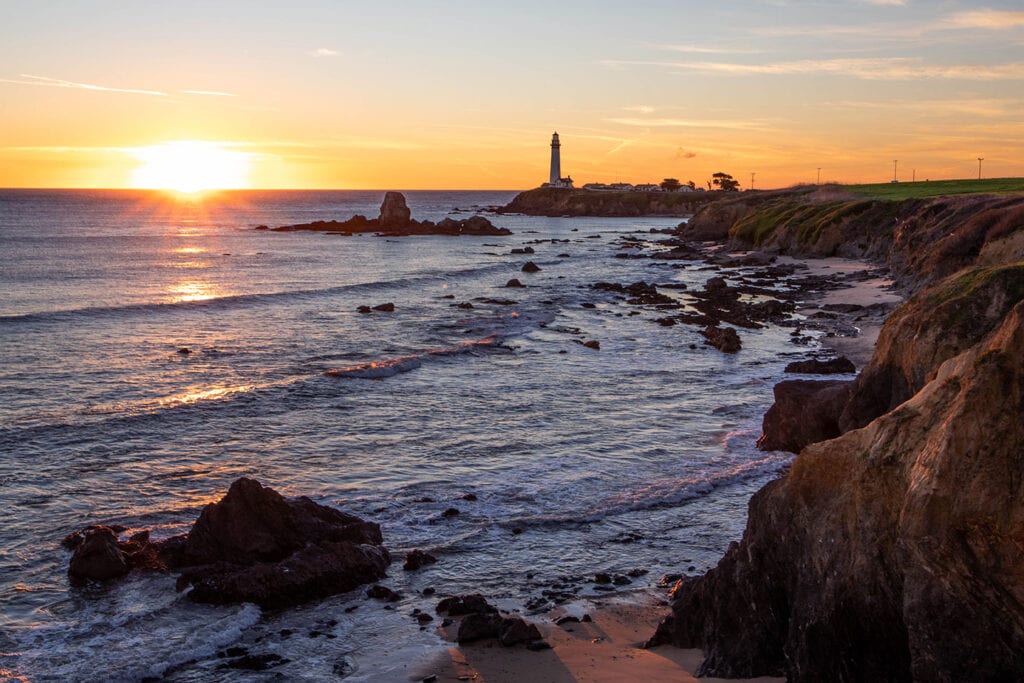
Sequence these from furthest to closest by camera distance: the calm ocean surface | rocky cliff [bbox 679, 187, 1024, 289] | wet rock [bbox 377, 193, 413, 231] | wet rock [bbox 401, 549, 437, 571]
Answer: wet rock [bbox 377, 193, 413, 231] < rocky cliff [bbox 679, 187, 1024, 289] < wet rock [bbox 401, 549, 437, 571] < the calm ocean surface

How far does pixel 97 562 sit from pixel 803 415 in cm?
1450

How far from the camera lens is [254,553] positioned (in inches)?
589

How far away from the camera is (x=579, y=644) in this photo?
40.5 ft

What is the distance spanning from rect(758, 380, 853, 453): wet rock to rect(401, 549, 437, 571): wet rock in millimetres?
9053

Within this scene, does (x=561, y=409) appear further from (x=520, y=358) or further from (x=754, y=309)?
(x=754, y=309)

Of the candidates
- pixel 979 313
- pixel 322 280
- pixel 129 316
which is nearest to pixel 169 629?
pixel 979 313

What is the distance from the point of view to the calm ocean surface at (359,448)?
13.4 metres

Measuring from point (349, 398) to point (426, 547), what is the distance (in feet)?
42.0

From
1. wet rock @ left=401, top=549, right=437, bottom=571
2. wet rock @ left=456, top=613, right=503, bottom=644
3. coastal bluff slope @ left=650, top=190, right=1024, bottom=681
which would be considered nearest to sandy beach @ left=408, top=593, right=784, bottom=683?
wet rock @ left=456, top=613, right=503, bottom=644

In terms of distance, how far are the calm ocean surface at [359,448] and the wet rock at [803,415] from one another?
0.53 m

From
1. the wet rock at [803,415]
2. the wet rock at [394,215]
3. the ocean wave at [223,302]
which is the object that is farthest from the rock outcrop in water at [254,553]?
the wet rock at [394,215]

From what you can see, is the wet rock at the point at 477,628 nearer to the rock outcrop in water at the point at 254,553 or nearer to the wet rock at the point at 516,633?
the wet rock at the point at 516,633

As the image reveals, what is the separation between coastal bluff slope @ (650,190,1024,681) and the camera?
797cm

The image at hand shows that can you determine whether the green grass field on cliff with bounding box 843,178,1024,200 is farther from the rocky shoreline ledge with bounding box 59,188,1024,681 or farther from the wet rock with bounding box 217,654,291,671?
the wet rock with bounding box 217,654,291,671
